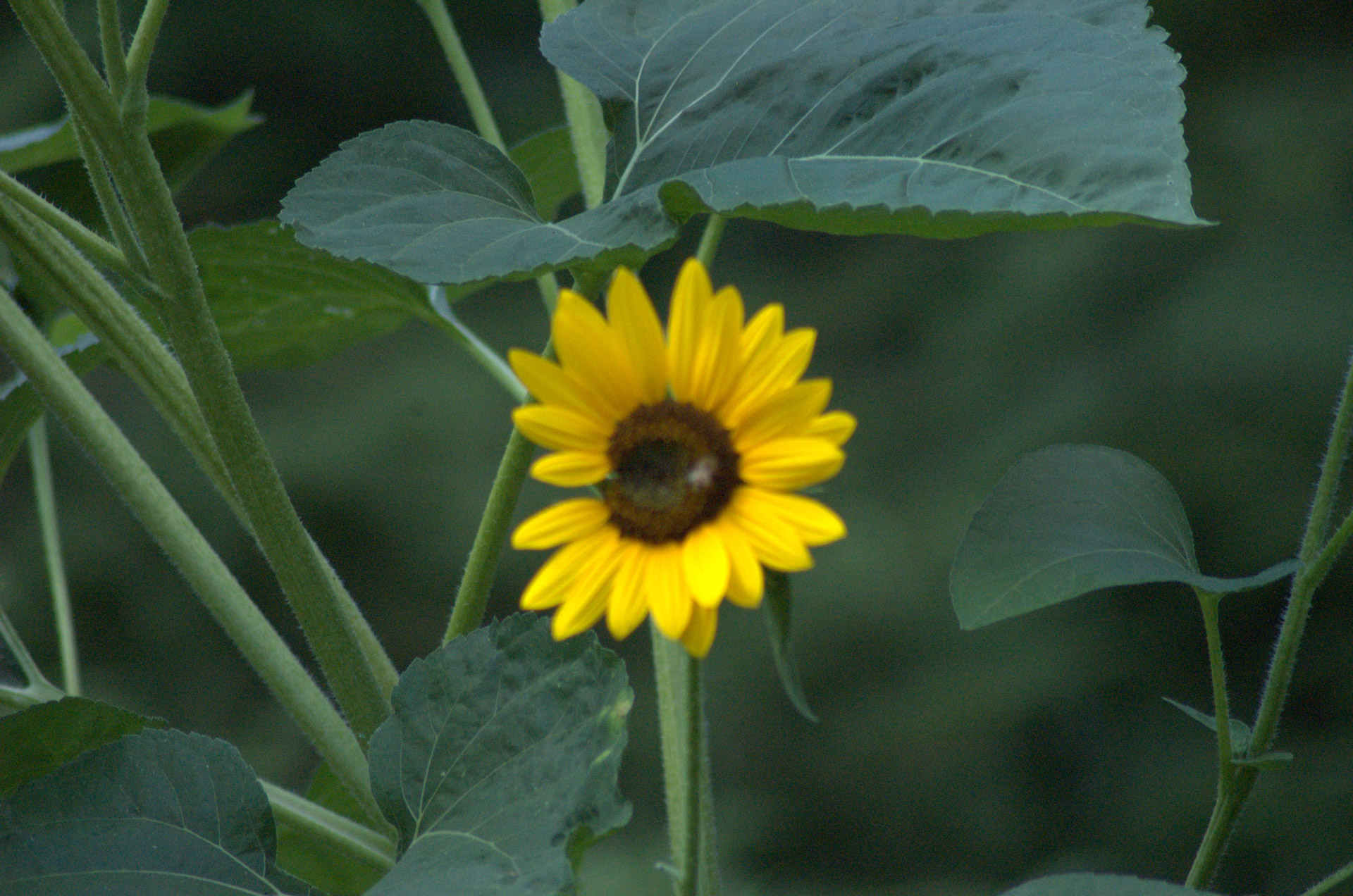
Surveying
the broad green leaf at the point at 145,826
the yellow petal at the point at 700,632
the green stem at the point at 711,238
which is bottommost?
→ the broad green leaf at the point at 145,826

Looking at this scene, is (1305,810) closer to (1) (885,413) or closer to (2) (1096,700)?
(2) (1096,700)

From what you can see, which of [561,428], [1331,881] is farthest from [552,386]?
[1331,881]

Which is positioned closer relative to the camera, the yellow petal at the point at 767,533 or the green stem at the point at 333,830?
the yellow petal at the point at 767,533

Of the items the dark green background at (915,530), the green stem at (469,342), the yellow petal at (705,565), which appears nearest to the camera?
the yellow petal at (705,565)

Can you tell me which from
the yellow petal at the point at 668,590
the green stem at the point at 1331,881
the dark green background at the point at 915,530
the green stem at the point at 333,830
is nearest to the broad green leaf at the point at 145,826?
the green stem at the point at 333,830

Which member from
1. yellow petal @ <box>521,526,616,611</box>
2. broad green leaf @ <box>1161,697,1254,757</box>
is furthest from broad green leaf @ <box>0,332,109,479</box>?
broad green leaf @ <box>1161,697,1254,757</box>

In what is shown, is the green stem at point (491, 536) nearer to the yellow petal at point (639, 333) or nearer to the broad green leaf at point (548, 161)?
the yellow petal at point (639, 333)
